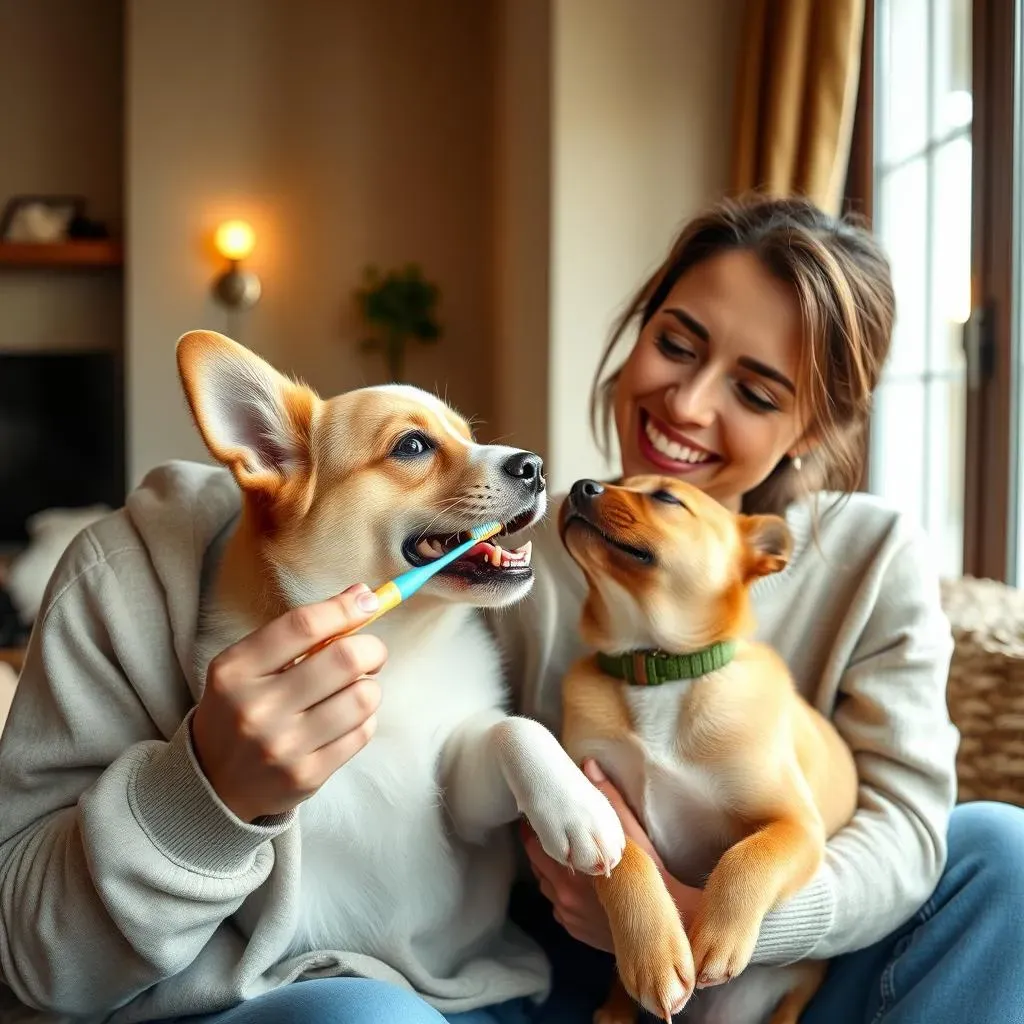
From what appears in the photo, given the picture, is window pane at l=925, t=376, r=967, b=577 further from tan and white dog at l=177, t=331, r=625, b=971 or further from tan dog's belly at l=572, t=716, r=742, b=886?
tan and white dog at l=177, t=331, r=625, b=971

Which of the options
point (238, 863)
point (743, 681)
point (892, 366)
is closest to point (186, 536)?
point (238, 863)

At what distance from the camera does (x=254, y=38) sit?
17.4 feet

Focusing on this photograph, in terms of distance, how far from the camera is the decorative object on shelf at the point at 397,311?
5.27 meters

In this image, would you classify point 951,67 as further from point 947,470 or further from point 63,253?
point 63,253

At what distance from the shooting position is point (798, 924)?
1074mm

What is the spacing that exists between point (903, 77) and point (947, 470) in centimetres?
107

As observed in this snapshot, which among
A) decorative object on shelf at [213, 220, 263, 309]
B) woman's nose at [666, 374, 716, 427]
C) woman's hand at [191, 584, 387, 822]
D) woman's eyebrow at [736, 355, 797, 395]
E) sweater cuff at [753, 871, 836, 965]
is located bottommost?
sweater cuff at [753, 871, 836, 965]

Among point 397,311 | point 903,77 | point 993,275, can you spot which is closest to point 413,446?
point 993,275

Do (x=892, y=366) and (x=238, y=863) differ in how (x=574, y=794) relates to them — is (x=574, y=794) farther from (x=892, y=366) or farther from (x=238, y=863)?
(x=892, y=366)

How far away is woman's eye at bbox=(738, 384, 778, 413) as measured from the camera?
4.45 feet

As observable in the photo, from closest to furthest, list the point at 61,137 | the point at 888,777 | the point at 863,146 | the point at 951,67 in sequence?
the point at 888,777 → the point at 951,67 → the point at 863,146 → the point at 61,137

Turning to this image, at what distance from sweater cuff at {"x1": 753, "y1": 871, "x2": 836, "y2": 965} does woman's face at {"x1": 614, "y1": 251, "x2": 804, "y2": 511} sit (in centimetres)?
52

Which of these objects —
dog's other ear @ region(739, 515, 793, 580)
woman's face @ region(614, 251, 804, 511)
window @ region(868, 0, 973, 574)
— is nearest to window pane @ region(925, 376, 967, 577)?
window @ region(868, 0, 973, 574)

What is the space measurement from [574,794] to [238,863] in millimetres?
290
